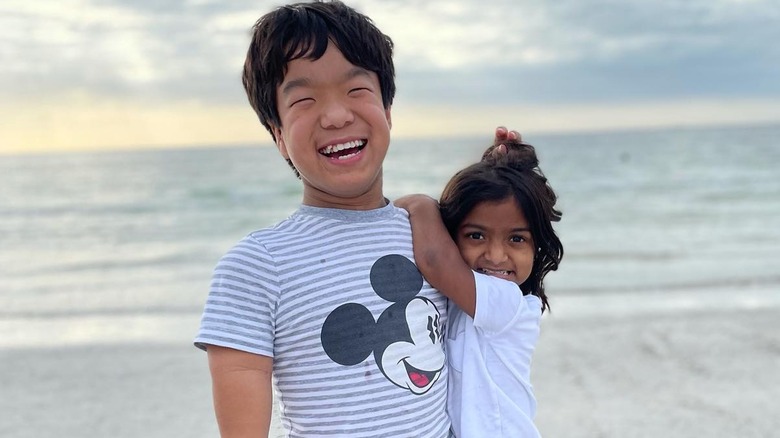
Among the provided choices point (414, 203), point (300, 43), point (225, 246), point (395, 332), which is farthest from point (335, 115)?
point (225, 246)

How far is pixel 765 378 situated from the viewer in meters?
5.15

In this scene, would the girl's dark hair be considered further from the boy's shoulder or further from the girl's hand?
the boy's shoulder

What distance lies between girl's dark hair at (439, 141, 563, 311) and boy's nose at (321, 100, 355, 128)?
50 centimetres

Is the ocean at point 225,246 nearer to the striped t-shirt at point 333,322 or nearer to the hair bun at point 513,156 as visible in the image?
the hair bun at point 513,156

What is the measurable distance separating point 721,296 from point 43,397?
6754 mm

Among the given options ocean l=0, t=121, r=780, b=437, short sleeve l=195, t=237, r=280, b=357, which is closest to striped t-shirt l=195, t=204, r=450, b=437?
short sleeve l=195, t=237, r=280, b=357

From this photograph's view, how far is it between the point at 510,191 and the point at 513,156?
0.15 metres

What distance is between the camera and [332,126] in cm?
165

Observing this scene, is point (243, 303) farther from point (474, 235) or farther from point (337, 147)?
point (474, 235)

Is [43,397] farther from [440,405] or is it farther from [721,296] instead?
[721,296]

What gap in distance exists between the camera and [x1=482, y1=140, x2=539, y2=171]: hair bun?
2.11m

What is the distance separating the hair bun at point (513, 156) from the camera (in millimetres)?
2111

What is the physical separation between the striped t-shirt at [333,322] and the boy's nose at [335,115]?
22 centimetres

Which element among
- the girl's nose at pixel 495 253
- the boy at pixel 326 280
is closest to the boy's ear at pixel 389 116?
the boy at pixel 326 280
